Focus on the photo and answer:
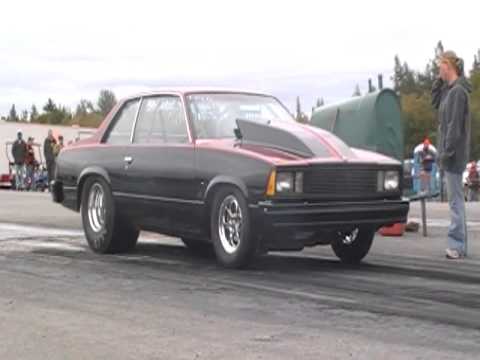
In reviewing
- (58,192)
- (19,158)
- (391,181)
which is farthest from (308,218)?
(19,158)

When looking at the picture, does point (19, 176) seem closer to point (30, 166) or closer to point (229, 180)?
point (30, 166)

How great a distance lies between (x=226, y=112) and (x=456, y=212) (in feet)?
7.80

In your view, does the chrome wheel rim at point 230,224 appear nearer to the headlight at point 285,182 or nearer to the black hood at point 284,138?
the headlight at point 285,182

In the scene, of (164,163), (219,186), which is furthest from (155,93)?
(219,186)

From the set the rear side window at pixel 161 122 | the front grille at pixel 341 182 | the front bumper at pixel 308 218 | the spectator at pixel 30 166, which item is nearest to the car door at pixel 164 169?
the rear side window at pixel 161 122

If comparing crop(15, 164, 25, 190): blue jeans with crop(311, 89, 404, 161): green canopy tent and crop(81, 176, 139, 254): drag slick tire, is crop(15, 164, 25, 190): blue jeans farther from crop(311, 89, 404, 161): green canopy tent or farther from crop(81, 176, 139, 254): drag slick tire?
crop(81, 176, 139, 254): drag slick tire

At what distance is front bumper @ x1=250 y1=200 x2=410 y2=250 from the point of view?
691 cm

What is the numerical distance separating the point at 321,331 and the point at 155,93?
4236 mm

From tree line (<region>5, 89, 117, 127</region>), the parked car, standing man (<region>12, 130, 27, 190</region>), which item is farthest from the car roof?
tree line (<region>5, 89, 117, 127</region>)

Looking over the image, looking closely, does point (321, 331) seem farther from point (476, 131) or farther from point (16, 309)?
point (476, 131)

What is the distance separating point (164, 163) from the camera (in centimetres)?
796

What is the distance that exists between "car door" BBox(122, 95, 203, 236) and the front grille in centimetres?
107

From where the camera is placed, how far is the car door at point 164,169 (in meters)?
7.71

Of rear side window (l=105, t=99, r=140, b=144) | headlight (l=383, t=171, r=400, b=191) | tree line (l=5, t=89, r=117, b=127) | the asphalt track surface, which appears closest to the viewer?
the asphalt track surface
